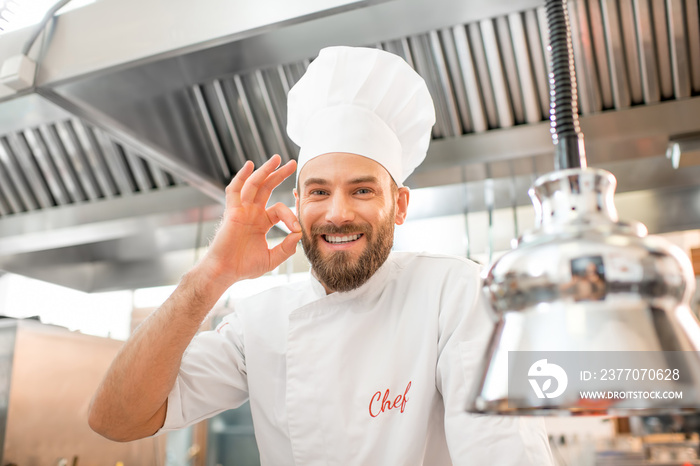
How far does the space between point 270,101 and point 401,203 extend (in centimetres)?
62

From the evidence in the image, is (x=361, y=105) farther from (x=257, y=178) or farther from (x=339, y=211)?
(x=257, y=178)

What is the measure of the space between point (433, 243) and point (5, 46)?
6.02ft

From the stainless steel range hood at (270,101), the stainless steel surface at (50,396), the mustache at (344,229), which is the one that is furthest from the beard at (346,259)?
the stainless steel surface at (50,396)

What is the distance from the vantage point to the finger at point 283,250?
1330 millimetres

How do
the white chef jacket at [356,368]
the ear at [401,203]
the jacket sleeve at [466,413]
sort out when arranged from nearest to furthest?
the jacket sleeve at [466,413] → the white chef jacket at [356,368] → the ear at [401,203]

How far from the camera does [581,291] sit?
35cm

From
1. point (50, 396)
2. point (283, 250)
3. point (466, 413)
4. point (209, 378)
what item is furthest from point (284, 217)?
point (50, 396)

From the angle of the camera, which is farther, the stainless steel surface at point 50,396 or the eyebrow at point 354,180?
the stainless steel surface at point 50,396

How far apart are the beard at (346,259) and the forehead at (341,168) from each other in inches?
4.5

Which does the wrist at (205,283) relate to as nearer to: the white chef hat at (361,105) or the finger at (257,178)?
the finger at (257,178)

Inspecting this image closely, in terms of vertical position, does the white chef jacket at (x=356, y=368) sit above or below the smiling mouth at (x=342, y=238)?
below

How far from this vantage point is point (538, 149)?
5.67ft

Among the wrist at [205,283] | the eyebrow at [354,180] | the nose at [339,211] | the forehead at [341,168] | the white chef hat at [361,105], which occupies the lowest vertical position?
the wrist at [205,283]

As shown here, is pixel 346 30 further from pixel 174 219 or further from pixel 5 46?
pixel 174 219
